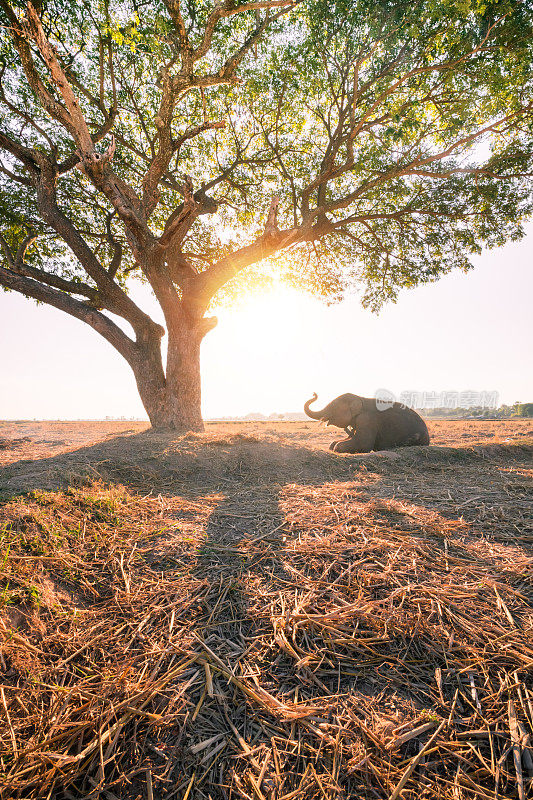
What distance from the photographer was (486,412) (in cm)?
2267

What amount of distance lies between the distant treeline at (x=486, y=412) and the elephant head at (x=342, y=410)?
16.9 meters

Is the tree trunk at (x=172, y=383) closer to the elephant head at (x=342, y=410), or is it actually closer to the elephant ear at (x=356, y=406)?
the elephant head at (x=342, y=410)

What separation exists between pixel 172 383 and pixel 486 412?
22.9 m

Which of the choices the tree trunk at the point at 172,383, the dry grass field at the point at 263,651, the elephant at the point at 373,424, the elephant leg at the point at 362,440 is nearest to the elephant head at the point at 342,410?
the elephant at the point at 373,424

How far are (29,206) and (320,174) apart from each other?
7.88 meters

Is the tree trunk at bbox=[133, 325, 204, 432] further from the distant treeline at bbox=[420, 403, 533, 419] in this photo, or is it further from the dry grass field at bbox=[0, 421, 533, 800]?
the distant treeline at bbox=[420, 403, 533, 419]

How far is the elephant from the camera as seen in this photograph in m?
6.93

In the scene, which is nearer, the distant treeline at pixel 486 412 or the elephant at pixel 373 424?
the elephant at pixel 373 424

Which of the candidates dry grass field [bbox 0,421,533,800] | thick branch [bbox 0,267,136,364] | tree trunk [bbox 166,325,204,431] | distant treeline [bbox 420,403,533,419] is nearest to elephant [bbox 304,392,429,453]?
tree trunk [bbox 166,325,204,431]

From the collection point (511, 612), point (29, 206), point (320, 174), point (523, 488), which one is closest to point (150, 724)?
point (511, 612)

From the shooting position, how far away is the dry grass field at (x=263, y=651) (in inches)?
39.4

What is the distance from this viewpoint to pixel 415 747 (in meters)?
1.06

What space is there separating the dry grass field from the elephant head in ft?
15.1

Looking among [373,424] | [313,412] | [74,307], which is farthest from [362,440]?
[74,307]
